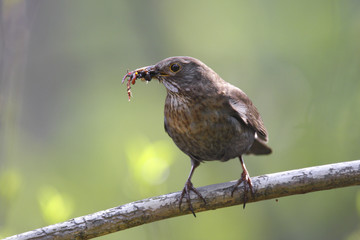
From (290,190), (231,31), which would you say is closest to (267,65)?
(231,31)

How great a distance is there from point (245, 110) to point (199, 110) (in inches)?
18.7

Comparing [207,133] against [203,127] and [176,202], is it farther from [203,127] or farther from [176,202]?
[176,202]

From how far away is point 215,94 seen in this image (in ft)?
14.4

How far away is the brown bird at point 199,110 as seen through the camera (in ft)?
14.2

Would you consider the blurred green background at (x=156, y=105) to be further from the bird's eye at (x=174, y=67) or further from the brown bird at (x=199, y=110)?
the bird's eye at (x=174, y=67)

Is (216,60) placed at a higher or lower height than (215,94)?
lower

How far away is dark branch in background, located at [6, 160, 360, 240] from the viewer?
3.53 meters

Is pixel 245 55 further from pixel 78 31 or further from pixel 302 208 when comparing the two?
pixel 78 31

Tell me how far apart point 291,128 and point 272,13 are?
2870 mm

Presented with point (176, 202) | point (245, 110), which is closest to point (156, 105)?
point (245, 110)

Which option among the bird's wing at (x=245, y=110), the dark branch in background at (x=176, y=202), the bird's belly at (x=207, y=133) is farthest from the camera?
the bird's wing at (x=245, y=110)

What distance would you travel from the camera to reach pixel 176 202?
153 inches

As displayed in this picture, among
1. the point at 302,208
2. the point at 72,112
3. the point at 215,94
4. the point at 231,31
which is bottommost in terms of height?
the point at 302,208

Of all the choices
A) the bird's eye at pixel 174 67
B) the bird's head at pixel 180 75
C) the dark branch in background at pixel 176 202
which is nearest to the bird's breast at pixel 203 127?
the bird's head at pixel 180 75
